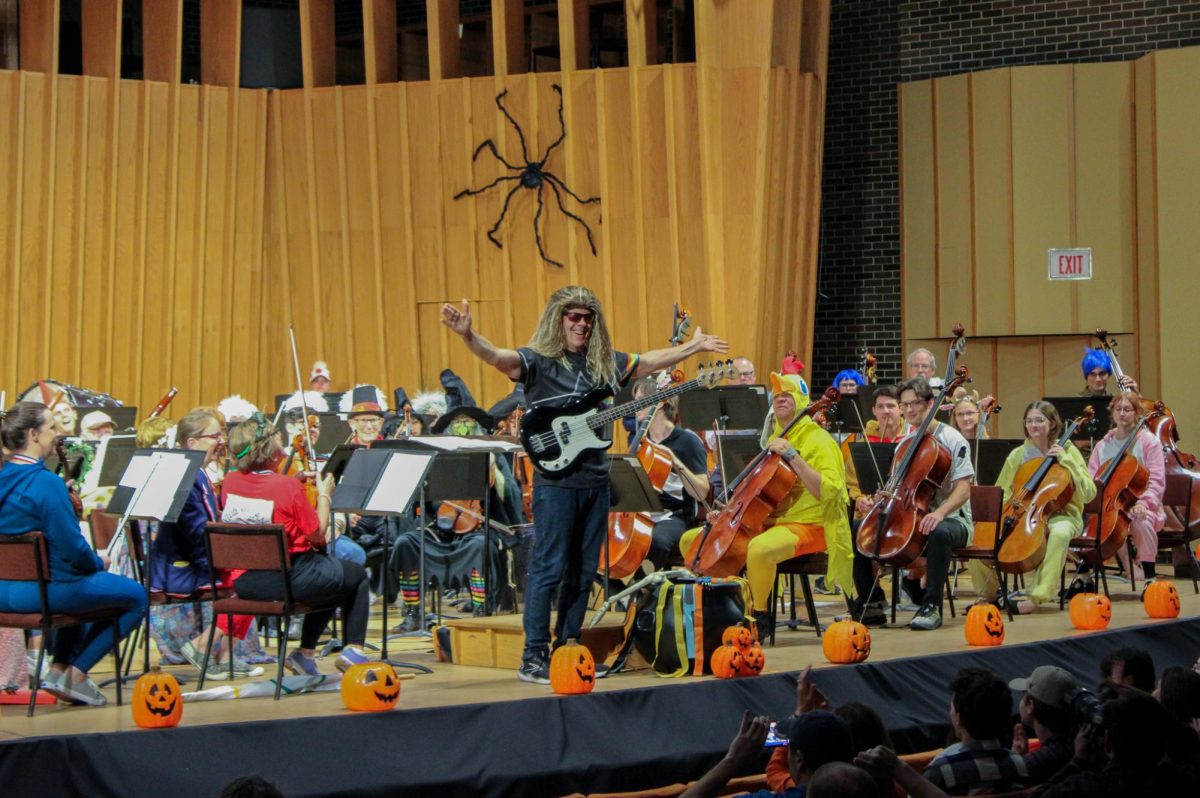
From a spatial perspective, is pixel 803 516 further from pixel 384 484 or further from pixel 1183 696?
pixel 1183 696

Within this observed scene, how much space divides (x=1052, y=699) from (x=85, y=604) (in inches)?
134

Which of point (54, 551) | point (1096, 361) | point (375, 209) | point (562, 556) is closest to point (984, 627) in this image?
point (562, 556)

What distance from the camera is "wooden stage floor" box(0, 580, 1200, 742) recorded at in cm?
538

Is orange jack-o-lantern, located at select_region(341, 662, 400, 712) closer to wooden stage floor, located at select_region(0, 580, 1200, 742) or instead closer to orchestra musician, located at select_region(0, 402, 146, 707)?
wooden stage floor, located at select_region(0, 580, 1200, 742)

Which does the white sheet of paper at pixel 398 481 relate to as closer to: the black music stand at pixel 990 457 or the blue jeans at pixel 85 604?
the blue jeans at pixel 85 604

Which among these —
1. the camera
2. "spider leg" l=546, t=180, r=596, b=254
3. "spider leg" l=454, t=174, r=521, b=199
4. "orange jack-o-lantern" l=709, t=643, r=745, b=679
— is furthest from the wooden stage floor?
"spider leg" l=454, t=174, r=521, b=199

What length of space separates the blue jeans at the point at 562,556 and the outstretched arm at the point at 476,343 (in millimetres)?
478

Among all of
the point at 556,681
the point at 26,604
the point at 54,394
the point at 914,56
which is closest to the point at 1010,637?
the point at 556,681

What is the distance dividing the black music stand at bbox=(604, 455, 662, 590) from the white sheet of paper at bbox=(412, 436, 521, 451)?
55 centimetres

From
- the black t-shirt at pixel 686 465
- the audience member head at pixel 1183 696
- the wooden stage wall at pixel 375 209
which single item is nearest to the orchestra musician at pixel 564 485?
the audience member head at pixel 1183 696

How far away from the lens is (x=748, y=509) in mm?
7285

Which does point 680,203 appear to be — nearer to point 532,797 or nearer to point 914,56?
point 914,56

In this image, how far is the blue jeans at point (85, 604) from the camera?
5.64m

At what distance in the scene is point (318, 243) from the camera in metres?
14.5
